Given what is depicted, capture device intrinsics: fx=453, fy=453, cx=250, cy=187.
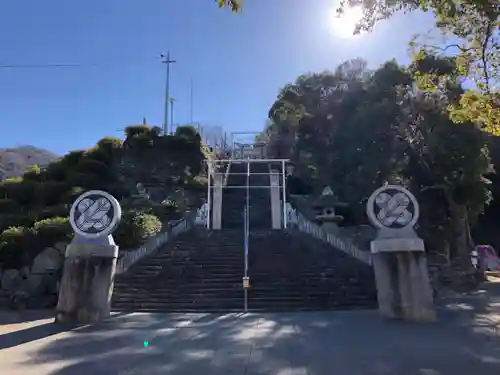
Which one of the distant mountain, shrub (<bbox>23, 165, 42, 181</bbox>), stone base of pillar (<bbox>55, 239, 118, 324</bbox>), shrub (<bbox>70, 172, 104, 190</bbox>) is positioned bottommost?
stone base of pillar (<bbox>55, 239, 118, 324</bbox>)

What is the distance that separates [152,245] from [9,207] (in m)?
8.30

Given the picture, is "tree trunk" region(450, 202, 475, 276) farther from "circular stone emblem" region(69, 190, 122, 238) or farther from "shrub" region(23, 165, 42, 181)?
"shrub" region(23, 165, 42, 181)

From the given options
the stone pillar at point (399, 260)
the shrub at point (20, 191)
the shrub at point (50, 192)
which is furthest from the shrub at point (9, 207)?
the stone pillar at point (399, 260)

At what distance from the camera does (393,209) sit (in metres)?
10.6

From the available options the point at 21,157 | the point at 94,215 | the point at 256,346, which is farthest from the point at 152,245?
the point at 21,157

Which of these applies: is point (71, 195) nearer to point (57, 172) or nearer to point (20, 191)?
point (20, 191)

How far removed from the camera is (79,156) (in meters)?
23.8

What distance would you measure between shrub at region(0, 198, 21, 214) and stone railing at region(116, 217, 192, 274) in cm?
728

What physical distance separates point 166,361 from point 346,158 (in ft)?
50.4

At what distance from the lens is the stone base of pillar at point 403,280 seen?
9609 millimetres

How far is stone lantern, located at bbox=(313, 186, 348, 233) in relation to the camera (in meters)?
19.0

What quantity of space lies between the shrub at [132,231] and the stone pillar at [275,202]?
21.0 feet

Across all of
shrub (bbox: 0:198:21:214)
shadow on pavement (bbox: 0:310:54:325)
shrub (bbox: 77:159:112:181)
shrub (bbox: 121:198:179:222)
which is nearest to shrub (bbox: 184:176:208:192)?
shrub (bbox: 121:198:179:222)

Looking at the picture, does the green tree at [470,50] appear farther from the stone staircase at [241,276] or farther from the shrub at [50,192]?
the shrub at [50,192]
